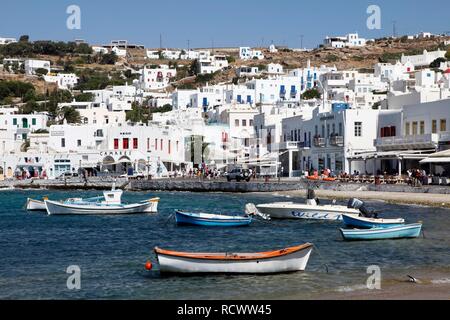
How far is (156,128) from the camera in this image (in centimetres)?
9075

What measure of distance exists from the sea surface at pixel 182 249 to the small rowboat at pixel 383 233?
405 millimetres

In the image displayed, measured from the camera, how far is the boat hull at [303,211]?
41.1m

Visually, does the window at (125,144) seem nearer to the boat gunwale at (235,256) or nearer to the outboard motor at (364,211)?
the outboard motor at (364,211)

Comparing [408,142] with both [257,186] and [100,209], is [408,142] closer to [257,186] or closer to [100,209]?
[257,186]

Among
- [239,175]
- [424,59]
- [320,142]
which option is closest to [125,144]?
[239,175]

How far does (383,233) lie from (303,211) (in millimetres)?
9690

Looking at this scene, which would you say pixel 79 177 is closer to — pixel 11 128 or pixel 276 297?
pixel 11 128

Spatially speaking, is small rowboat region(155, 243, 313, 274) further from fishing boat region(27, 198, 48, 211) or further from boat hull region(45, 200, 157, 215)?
fishing boat region(27, 198, 48, 211)

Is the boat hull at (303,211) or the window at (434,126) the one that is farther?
the window at (434,126)

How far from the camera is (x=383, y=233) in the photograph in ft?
108

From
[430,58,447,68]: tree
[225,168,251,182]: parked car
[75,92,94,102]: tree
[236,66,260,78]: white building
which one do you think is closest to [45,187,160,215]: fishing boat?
[225,168,251,182]: parked car

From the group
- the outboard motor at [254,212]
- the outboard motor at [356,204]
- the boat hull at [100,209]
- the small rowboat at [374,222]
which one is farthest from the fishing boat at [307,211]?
the boat hull at [100,209]

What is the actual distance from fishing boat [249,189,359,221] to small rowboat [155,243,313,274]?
1570 centimetres

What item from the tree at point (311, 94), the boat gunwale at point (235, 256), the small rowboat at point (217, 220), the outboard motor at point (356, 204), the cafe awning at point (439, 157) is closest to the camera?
the boat gunwale at point (235, 256)
